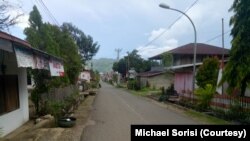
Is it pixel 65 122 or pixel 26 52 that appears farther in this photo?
pixel 65 122

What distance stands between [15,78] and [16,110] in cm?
139

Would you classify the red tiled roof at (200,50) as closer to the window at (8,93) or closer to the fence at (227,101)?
the fence at (227,101)

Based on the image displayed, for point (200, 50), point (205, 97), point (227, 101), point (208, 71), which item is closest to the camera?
point (227, 101)

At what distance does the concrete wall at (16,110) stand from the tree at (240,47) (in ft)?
32.2

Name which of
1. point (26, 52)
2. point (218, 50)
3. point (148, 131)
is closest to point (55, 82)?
point (26, 52)

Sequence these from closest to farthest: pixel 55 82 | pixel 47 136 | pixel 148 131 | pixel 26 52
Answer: pixel 148 131
pixel 47 136
pixel 26 52
pixel 55 82

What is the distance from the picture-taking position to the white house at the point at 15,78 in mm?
11203

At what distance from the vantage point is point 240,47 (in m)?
15.8

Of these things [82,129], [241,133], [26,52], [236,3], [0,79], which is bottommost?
[82,129]

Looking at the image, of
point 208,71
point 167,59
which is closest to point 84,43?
point 167,59

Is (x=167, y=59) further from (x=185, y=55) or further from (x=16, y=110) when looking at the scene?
(x=16, y=110)

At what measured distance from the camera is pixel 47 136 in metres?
11.1

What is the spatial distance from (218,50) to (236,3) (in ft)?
113

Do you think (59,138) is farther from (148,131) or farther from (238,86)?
(238,86)
